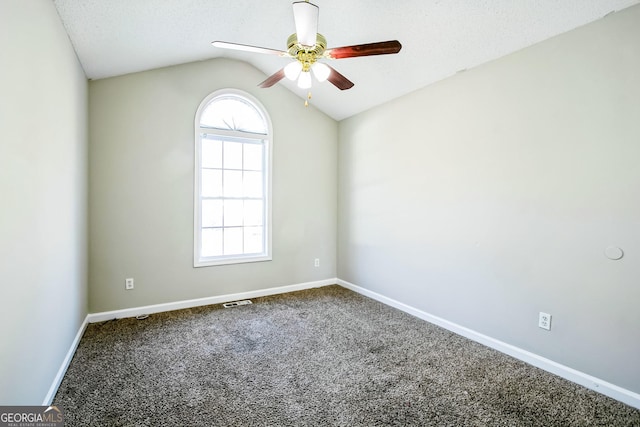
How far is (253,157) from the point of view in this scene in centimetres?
417

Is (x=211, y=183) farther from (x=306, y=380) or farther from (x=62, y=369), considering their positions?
(x=306, y=380)

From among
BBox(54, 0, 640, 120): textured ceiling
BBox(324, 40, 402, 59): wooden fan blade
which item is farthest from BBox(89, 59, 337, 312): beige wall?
BBox(324, 40, 402, 59): wooden fan blade

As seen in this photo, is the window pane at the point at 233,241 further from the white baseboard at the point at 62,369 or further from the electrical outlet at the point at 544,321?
the electrical outlet at the point at 544,321

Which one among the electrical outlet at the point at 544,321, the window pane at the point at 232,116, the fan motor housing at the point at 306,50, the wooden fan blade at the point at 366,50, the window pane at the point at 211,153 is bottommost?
the electrical outlet at the point at 544,321

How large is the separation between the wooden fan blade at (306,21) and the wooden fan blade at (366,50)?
157 mm

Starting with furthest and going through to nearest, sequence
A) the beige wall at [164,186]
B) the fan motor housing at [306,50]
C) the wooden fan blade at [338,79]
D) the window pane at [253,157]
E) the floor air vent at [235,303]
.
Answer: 1. the window pane at [253,157]
2. the floor air vent at [235,303]
3. the beige wall at [164,186]
4. the wooden fan blade at [338,79]
5. the fan motor housing at [306,50]

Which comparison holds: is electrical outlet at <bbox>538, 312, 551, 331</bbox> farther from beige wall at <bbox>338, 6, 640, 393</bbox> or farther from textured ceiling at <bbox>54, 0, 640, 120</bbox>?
textured ceiling at <bbox>54, 0, 640, 120</bbox>

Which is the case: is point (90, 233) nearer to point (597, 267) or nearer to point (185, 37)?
point (185, 37)

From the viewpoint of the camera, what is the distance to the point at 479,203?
2832 mm

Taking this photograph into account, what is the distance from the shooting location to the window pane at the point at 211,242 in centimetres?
388

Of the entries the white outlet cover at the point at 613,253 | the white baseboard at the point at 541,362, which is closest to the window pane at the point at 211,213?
the white baseboard at the point at 541,362

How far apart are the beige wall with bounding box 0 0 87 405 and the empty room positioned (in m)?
0.02

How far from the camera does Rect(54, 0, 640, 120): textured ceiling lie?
2189mm

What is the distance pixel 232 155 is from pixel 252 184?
452 millimetres
